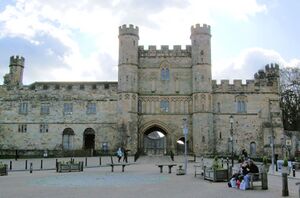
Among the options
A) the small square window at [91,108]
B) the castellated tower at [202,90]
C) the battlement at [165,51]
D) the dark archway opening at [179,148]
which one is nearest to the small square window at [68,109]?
the small square window at [91,108]

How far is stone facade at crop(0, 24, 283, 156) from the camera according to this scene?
150ft

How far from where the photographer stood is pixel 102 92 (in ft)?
157

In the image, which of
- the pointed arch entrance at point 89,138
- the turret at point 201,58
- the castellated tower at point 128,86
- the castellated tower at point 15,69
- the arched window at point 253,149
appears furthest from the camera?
the castellated tower at point 15,69

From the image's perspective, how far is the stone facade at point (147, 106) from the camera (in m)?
45.8

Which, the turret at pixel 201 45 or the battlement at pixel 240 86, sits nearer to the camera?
the turret at pixel 201 45

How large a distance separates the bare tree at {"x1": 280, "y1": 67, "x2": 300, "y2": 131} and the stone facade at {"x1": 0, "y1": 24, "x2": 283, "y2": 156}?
835 cm

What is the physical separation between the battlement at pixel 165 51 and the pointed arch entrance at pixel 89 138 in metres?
11.7

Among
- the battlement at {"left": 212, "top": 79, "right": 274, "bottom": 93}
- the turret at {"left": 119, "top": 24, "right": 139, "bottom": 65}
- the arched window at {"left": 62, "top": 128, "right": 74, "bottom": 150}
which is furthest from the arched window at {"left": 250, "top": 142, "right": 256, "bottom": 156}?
the arched window at {"left": 62, "top": 128, "right": 74, "bottom": 150}

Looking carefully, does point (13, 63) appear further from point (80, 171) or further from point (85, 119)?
point (80, 171)

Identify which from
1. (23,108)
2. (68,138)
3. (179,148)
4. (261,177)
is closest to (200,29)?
(179,148)

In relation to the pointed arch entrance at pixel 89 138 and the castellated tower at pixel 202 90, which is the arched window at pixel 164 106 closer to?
the castellated tower at pixel 202 90

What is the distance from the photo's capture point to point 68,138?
A: 4769 cm

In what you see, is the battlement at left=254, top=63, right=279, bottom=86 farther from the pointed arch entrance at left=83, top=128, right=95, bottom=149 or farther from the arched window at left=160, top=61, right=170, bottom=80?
the pointed arch entrance at left=83, top=128, right=95, bottom=149

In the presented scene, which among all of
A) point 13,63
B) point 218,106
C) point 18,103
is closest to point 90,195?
point 218,106
